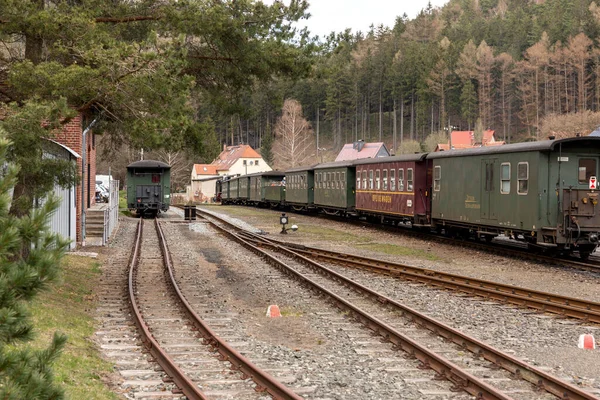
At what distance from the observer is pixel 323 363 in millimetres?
8453

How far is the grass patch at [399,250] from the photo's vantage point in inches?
814

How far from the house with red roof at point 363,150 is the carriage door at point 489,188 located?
66051mm

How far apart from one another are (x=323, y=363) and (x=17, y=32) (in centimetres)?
834

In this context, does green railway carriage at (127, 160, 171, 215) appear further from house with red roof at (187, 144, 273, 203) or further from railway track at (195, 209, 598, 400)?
house with red roof at (187, 144, 273, 203)

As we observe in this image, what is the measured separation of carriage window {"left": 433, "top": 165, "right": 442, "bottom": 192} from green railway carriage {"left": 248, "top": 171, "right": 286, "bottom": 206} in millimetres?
25804

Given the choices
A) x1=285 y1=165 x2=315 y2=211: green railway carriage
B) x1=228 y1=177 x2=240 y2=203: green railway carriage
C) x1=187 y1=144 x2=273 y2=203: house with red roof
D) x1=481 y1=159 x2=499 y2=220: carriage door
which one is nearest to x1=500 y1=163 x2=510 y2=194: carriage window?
x1=481 y1=159 x2=499 y2=220: carriage door

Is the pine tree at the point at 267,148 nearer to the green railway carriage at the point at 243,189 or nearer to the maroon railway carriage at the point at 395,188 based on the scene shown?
the green railway carriage at the point at 243,189

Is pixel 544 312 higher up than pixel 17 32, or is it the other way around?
pixel 17 32

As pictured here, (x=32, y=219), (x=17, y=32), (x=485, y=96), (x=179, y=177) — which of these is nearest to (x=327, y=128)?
(x=485, y=96)

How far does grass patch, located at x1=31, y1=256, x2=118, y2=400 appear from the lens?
6.90 meters

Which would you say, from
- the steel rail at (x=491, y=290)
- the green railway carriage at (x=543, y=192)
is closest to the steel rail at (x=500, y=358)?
the steel rail at (x=491, y=290)

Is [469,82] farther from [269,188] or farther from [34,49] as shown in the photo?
[34,49]

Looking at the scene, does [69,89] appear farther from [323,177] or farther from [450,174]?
[323,177]

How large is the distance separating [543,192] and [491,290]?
204 inches
